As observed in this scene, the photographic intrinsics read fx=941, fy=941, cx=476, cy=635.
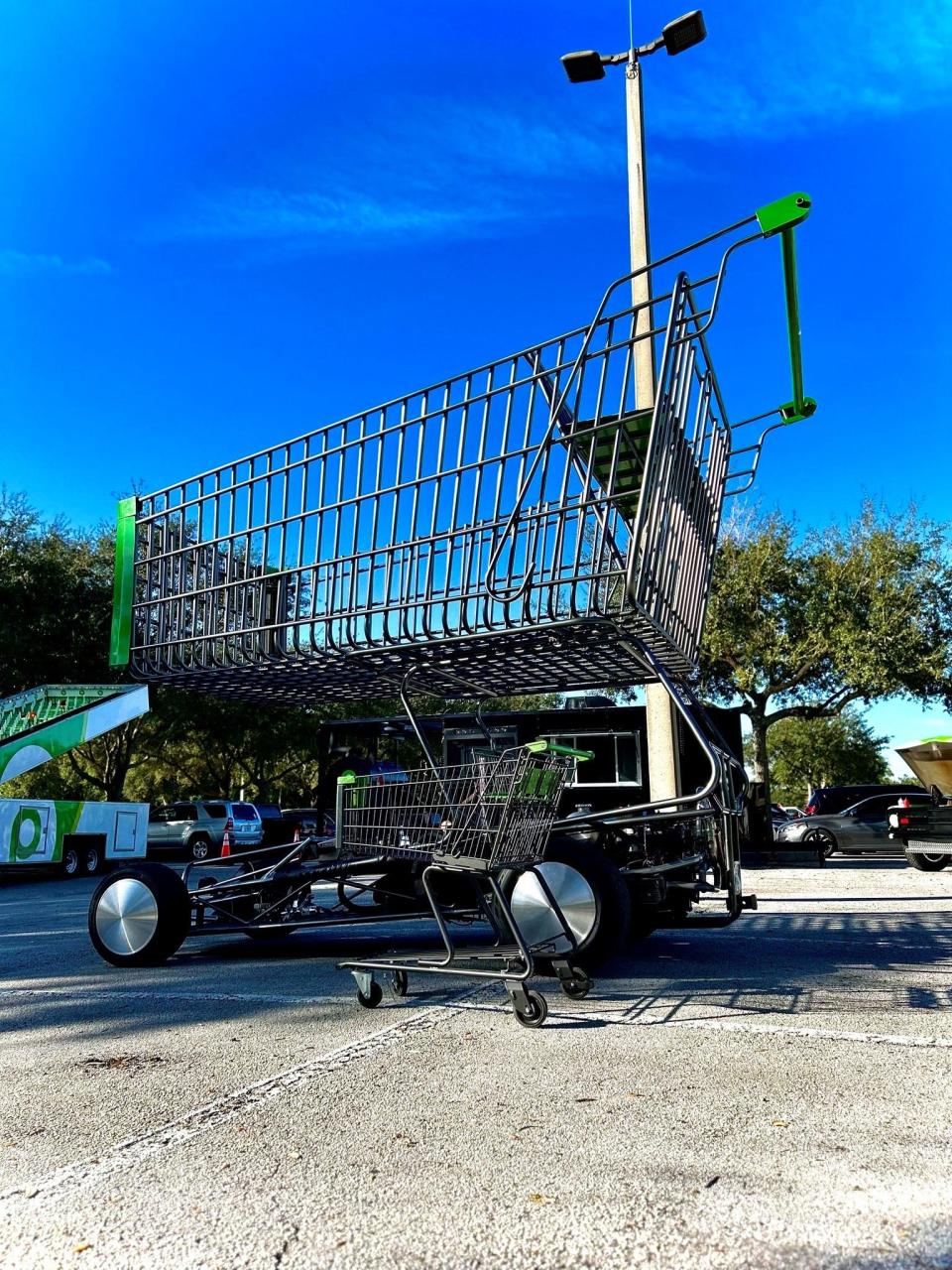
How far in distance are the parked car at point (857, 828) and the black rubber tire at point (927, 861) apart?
12.0 feet

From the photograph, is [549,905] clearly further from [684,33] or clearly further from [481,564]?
[684,33]

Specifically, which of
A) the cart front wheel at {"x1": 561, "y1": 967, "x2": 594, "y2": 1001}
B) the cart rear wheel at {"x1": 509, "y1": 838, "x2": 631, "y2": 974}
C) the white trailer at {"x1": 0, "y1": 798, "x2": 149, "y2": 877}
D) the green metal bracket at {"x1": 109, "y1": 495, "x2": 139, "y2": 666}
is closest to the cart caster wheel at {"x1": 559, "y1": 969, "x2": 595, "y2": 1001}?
the cart front wheel at {"x1": 561, "y1": 967, "x2": 594, "y2": 1001}

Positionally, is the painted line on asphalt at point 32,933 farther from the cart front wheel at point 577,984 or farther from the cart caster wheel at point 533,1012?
the cart caster wheel at point 533,1012

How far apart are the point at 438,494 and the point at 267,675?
172 cm

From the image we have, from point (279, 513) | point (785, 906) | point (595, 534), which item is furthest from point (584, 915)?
point (785, 906)

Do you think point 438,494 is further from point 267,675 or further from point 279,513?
point 267,675

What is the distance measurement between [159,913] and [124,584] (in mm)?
2143

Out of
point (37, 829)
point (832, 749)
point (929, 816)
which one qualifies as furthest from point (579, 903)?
point (832, 749)

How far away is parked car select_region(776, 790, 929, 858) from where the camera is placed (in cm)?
1936

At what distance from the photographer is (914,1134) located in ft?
9.78

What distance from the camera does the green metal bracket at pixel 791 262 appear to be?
162 inches

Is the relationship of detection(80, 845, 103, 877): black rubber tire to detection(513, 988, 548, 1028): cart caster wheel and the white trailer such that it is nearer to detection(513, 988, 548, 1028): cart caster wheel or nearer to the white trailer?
the white trailer

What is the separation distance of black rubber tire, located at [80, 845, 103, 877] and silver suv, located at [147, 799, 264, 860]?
732 centimetres

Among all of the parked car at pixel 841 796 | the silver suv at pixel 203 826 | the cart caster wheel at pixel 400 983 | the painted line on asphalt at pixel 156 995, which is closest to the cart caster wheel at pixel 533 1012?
the cart caster wheel at pixel 400 983
